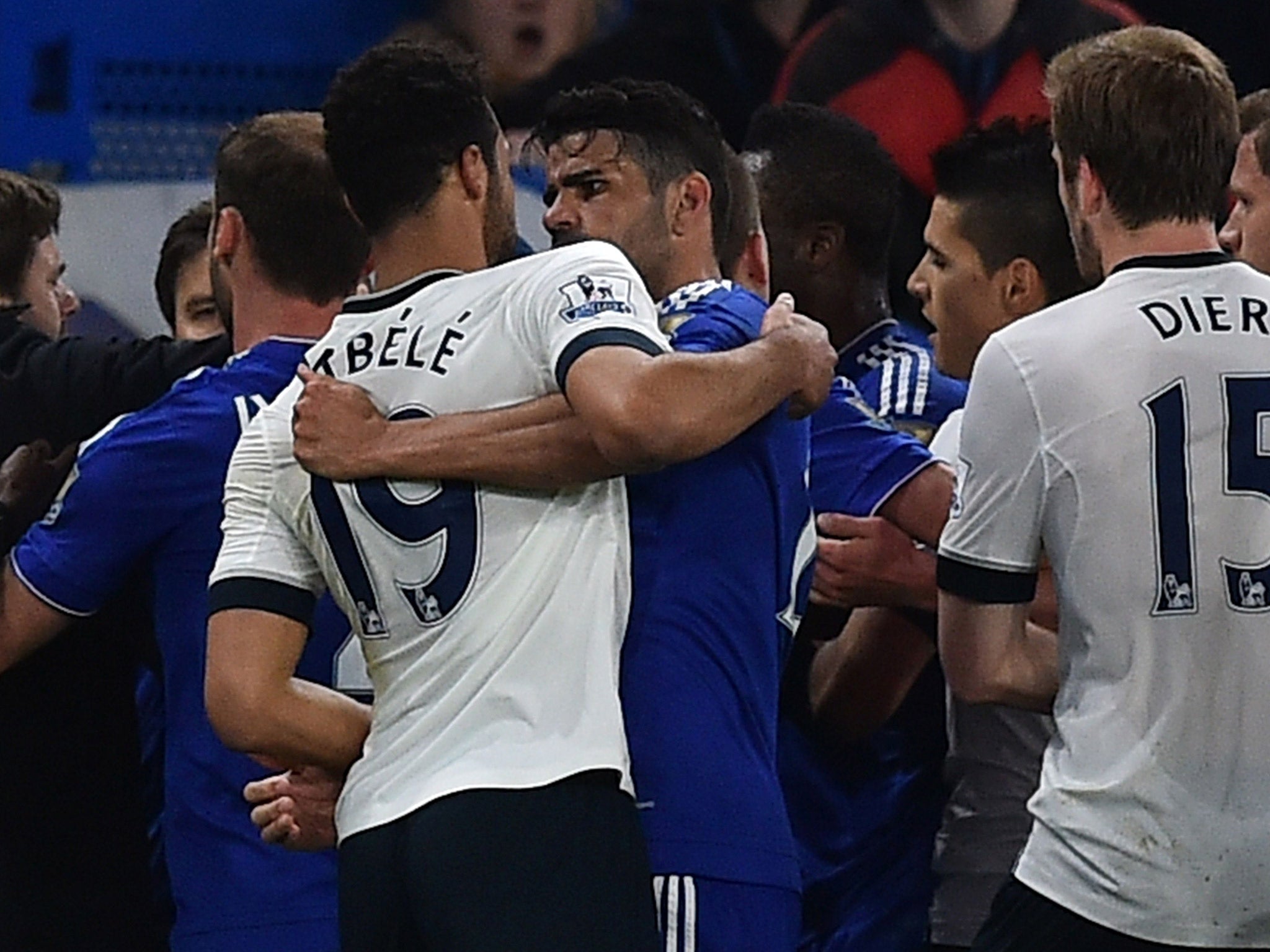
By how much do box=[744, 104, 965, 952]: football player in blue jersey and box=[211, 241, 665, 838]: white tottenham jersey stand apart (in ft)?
2.60

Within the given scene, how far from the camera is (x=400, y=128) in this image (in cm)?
306

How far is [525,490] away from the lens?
296 cm

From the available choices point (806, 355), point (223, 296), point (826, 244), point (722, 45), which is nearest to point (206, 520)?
point (223, 296)

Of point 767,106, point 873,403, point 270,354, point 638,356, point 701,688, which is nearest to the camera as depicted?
point 638,356

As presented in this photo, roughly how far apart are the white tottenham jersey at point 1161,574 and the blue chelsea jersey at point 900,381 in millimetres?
1207

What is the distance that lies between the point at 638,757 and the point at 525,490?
0.36 meters

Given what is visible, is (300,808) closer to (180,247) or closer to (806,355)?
(806,355)

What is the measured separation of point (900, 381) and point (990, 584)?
126 centimetres

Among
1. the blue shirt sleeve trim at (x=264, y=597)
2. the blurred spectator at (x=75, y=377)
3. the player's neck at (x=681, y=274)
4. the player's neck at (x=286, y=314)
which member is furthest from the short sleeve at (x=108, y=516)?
the player's neck at (x=681, y=274)

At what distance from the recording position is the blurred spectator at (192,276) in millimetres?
5203

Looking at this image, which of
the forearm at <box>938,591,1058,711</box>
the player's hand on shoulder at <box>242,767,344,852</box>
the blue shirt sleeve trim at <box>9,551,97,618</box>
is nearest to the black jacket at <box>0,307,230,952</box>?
the blue shirt sleeve trim at <box>9,551,97,618</box>

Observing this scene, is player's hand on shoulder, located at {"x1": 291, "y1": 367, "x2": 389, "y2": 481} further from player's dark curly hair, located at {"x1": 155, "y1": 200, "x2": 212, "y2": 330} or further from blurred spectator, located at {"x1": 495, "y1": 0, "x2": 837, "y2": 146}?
blurred spectator, located at {"x1": 495, "y1": 0, "x2": 837, "y2": 146}

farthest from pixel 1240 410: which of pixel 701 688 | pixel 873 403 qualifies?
pixel 873 403

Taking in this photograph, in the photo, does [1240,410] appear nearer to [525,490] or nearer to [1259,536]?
[1259,536]
